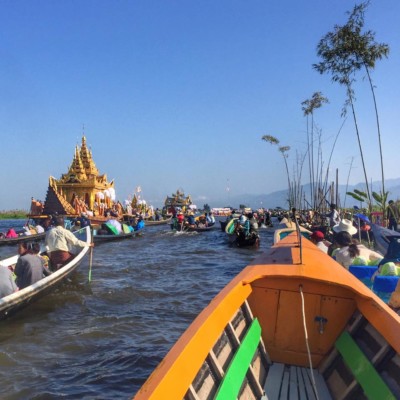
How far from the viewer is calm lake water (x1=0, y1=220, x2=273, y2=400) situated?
4.94 m

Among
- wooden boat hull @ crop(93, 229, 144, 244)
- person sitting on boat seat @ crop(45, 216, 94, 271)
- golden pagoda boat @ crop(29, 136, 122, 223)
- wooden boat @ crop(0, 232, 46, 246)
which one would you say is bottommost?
wooden boat hull @ crop(93, 229, 144, 244)

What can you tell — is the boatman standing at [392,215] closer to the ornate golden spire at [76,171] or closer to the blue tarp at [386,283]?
the blue tarp at [386,283]

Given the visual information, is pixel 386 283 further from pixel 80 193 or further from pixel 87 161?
pixel 87 161

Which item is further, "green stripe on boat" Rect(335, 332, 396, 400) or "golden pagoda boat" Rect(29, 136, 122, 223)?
"golden pagoda boat" Rect(29, 136, 122, 223)

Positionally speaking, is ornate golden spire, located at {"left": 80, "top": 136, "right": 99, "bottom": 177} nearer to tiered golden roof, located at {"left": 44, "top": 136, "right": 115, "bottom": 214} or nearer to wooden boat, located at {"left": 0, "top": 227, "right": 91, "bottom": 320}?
tiered golden roof, located at {"left": 44, "top": 136, "right": 115, "bottom": 214}

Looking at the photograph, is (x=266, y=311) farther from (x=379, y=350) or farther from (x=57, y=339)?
(x=57, y=339)

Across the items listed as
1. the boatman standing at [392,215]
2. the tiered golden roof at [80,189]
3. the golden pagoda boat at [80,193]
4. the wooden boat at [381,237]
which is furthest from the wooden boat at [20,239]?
the boatman standing at [392,215]

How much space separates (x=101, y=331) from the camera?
270 inches

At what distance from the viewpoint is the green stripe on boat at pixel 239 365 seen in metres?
3.00

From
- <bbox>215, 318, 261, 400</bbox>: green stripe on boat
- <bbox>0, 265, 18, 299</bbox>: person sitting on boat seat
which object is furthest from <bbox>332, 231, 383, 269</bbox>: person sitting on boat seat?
<bbox>0, 265, 18, 299</bbox>: person sitting on boat seat


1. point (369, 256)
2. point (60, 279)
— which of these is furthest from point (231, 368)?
point (60, 279)

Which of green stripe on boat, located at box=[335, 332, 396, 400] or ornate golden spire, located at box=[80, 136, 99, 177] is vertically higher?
ornate golden spire, located at box=[80, 136, 99, 177]

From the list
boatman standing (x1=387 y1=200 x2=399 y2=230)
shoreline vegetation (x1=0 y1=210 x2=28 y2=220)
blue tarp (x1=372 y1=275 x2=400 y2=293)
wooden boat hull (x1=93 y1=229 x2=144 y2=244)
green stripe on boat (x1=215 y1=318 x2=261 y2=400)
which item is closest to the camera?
green stripe on boat (x1=215 y1=318 x2=261 y2=400)

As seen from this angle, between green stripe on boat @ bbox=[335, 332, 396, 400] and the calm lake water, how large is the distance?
2.59 m
